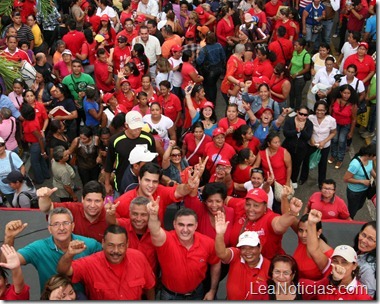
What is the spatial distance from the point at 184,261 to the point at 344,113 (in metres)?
4.62

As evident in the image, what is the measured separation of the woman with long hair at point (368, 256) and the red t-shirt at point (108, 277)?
1.83 meters

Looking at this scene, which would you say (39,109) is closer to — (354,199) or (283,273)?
(354,199)

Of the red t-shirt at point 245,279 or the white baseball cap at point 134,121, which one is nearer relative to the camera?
the red t-shirt at point 245,279

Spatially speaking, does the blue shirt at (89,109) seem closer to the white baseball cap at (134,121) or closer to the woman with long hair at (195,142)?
the woman with long hair at (195,142)

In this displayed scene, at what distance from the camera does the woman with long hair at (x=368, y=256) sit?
16.4 feet

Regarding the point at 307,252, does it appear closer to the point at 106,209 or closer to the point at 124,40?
the point at 106,209

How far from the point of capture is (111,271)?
15.2 feet

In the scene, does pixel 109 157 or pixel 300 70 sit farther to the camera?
pixel 300 70

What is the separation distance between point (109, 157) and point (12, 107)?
231 centimetres

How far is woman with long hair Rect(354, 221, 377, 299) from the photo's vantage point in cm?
499

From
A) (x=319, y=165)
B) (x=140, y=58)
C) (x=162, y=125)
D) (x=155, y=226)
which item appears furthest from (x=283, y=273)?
(x=140, y=58)

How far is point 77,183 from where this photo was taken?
8.91m

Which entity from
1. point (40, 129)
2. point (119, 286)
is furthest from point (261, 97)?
point (119, 286)

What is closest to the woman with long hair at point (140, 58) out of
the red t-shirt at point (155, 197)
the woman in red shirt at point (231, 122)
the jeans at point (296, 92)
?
the woman in red shirt at point (231, 122)
